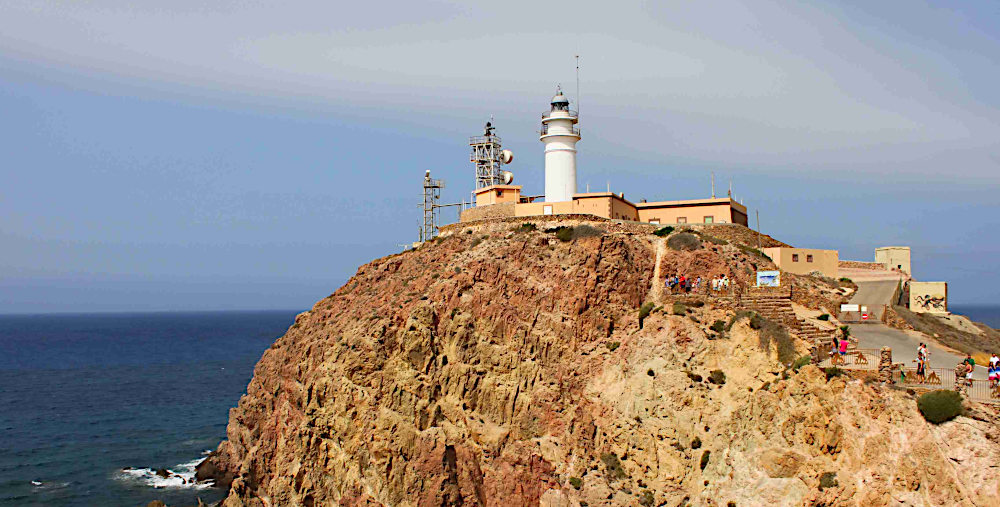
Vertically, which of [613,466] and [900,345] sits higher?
[900,345]

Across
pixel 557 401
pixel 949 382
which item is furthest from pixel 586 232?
pixel 949 382

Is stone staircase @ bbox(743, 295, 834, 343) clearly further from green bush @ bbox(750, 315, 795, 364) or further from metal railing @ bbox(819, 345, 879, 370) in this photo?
metal railing @ bbox(819, 345, 879, 370)

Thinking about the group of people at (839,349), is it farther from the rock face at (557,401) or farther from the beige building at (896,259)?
the beige building at (896,259)

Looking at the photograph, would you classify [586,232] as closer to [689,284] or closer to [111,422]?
[689,284]

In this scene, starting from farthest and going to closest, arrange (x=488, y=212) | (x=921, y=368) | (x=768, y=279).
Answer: (x=488, y=212) → (x=768, y=279) → (x=921, y=368)

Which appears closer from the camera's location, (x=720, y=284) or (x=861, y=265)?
(x=720, y=284)

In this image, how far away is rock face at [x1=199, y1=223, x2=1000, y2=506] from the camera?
2650 cm

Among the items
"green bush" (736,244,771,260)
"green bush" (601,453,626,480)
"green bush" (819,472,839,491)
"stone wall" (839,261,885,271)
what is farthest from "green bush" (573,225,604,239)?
"stone wall" (839,261,885,271)

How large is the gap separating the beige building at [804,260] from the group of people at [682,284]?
763 centimetres

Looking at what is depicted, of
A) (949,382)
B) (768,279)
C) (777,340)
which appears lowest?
(949,382)

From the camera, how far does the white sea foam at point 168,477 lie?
151 ft

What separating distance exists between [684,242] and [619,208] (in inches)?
282

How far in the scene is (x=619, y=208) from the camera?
4453 centimetres

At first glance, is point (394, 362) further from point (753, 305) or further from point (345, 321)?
point (753, 305)
